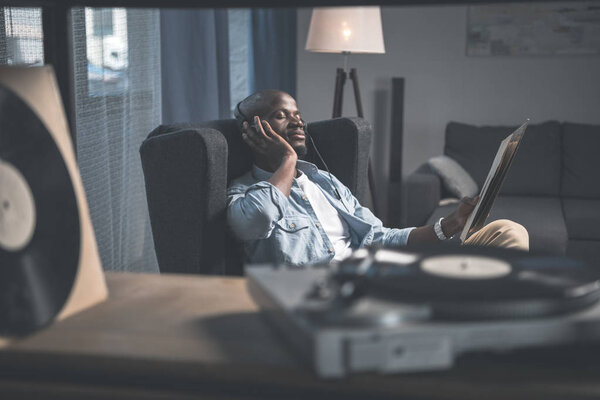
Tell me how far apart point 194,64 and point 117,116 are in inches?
24.4

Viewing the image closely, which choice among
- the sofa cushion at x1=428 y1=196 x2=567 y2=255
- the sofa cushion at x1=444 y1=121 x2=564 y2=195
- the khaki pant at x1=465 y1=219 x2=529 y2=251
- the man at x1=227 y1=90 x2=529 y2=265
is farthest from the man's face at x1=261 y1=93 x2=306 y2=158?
the sofa cushion at x1=444 y1=121 x2=564 y2=195

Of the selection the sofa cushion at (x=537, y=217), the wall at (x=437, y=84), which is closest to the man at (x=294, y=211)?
the sofa cushion at (x=537, y=217)

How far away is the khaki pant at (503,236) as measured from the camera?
1.90m

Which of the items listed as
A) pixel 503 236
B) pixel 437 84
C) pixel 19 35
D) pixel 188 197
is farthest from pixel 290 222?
pixel 437 84

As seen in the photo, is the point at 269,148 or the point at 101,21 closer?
the point at 269,148

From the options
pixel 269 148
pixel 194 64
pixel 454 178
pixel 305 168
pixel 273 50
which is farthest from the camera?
pixel 273 50

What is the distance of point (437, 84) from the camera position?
5.11 m

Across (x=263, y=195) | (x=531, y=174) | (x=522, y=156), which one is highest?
(x=263, y=195)

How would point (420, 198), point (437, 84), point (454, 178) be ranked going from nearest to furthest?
point (420, 198) < point (454, 178) < point (437, 84)

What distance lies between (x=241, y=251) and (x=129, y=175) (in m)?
1.01

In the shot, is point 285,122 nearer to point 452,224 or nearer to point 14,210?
point 452,224

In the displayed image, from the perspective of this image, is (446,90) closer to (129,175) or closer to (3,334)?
(129,175)

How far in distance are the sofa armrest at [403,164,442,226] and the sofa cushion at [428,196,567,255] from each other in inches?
2.4

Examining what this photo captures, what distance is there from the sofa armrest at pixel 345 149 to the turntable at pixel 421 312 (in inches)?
73.5
